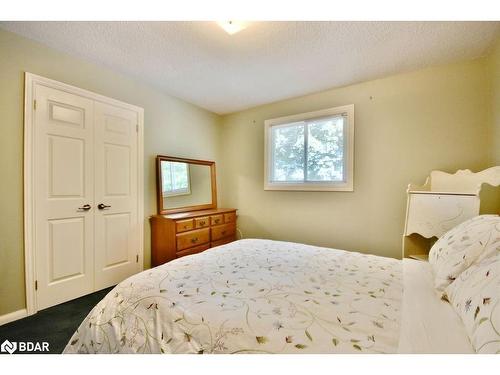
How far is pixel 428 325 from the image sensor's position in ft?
2.57

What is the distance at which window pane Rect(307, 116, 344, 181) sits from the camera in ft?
9.07

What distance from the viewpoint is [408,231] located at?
200 cm

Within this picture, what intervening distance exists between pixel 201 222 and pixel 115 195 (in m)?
1.00

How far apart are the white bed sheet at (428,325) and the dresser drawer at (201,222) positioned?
2.20 meters

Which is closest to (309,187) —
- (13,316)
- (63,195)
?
(63,195)

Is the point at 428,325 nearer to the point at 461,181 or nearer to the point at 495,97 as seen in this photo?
the point at 461,181

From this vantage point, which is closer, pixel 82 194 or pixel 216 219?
pixel 82 194

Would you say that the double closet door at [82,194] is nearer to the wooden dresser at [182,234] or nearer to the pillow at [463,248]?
the wooden dresser at [182,234]

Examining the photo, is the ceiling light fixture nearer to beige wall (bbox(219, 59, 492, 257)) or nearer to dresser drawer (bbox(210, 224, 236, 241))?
beige wall (bbox(219, 59, 492, 257))

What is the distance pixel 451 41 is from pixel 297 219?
2222 millimetres

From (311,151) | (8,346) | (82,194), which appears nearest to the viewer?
(8,346)
